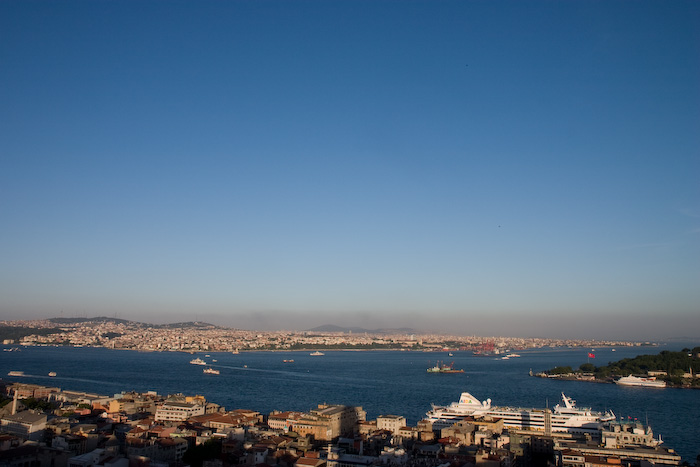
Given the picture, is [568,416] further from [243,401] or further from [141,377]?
[141,377]

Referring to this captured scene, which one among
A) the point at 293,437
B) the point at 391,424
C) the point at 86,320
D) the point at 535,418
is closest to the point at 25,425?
the point at 293,437

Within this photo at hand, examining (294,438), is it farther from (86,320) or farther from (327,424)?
(86,320)

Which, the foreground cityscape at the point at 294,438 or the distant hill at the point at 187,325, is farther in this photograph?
the distant hill at the point at 187,325

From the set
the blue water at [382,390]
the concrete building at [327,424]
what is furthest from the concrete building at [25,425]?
the blue water at [382,390]

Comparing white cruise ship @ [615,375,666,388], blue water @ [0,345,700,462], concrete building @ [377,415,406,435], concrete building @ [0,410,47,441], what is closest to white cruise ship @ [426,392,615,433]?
blue water @ [0,345,700,462]

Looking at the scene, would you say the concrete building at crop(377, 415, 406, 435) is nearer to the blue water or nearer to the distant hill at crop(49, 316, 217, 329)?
the blue water

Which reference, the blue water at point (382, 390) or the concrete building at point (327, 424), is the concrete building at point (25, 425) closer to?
the concrete building at point (327, 424)

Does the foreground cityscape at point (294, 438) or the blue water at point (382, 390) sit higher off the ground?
the foreground cityscape at point (294, 438)

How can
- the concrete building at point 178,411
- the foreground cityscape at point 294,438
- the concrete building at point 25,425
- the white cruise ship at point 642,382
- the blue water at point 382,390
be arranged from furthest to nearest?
1. the white cruise ship at point 642,382
2. the blue water at point 382,390
3. the concrete building at point 178,411
4. the concrete building at point 25,425
5. the foreground cityscape at point 294,438
